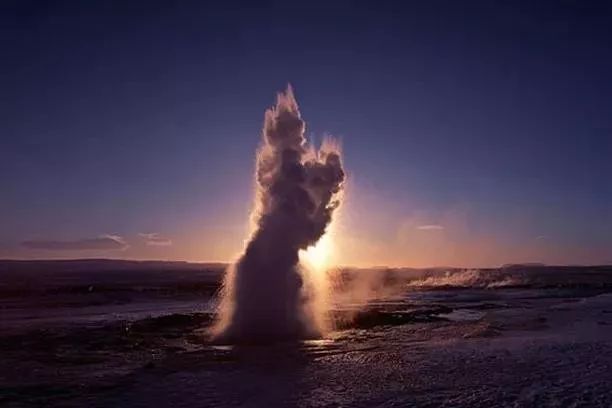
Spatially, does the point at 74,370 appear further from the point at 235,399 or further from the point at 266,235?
the point at 266,235

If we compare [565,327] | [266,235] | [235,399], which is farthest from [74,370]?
[565,327]

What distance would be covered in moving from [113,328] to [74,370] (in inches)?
438

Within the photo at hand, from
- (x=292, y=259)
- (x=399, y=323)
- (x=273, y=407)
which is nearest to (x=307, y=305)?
(x=292, y=259)

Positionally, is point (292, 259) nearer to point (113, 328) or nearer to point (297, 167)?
point (297, 167)

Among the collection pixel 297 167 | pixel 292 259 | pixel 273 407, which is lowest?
pixel 273 407

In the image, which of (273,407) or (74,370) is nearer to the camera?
(273,407)

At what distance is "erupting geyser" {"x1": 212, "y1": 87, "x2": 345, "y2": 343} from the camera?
79.7 ft

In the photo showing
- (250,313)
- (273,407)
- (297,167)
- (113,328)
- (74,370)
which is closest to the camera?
(273,407)

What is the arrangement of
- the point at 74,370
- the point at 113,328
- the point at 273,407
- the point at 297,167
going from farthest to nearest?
the point at 113,328, the point at 297,167, the point at 74,370, the point at 273,407

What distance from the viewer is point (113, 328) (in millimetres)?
27734

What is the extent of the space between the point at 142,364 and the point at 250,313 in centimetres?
708

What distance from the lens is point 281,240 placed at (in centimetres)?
2530

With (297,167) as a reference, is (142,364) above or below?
below

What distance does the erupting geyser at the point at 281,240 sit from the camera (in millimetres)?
24297
